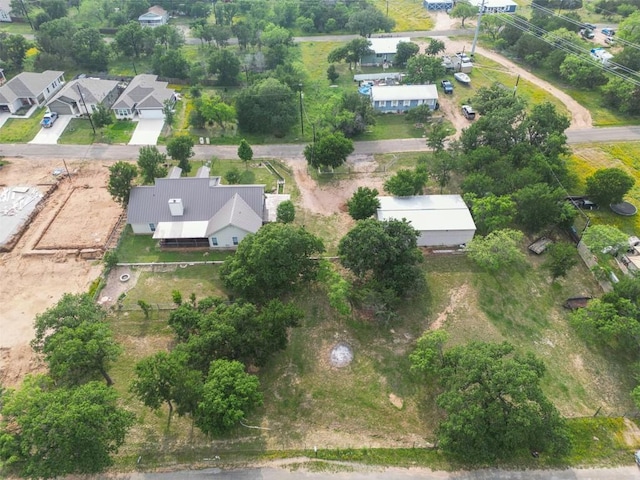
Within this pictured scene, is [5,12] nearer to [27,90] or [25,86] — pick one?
[25,86]

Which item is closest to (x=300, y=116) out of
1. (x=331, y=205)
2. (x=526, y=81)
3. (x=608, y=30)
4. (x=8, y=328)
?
(x=331, y=205)

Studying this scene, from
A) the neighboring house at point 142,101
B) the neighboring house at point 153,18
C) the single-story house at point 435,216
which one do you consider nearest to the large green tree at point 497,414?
the single-story house at point 435,216

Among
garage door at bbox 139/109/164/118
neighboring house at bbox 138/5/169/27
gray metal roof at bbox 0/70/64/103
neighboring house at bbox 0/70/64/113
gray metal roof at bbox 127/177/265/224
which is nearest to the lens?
Answer: gray metal roof at bbox 127/177/265/224

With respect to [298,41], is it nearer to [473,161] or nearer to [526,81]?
[526,81]

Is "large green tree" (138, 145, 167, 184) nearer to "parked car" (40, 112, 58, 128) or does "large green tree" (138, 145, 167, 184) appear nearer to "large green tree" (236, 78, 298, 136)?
"large green tree" (236, 78, 298, 136)

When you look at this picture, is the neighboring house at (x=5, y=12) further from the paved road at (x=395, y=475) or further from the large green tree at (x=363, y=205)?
the paved road at (x=395, y=475)

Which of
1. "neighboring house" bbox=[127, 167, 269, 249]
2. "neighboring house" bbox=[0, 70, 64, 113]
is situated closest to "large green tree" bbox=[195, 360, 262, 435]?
"neighboring house" bbox=[127, 167, 269, 249]
